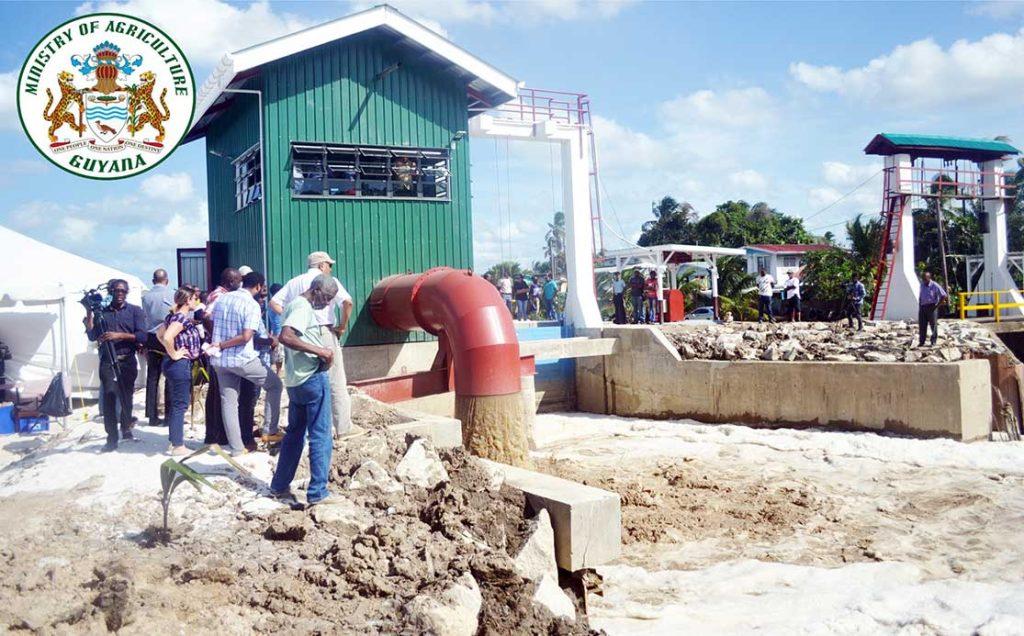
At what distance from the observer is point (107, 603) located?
153 inches

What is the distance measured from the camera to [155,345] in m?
7.15

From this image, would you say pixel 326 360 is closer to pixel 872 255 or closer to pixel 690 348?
pixel 690 348

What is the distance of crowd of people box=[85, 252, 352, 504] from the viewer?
Answer: 532 cm

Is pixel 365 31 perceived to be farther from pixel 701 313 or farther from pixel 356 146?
pixel 701 313

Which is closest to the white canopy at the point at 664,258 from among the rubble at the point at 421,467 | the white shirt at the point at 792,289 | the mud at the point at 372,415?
the white shirt at the point at 792,289

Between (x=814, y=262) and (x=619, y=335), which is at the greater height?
(x=814, y=262)

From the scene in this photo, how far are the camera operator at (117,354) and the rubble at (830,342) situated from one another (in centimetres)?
1067

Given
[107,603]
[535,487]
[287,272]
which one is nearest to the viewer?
[107,603]

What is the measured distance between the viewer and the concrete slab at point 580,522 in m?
5.41

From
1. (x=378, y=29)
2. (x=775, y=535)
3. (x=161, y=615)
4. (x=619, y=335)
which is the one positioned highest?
(x=378, y=29)

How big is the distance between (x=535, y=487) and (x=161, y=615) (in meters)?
2.74

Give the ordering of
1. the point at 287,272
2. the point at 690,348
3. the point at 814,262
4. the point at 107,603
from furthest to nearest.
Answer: the point at 814,262 → the point at 690,348 → the point at 287,272 → the point at 107,603

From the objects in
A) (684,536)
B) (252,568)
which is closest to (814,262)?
(684,536)

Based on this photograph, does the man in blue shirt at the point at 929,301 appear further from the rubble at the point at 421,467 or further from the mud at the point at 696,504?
the rubble at the point at 421,467
